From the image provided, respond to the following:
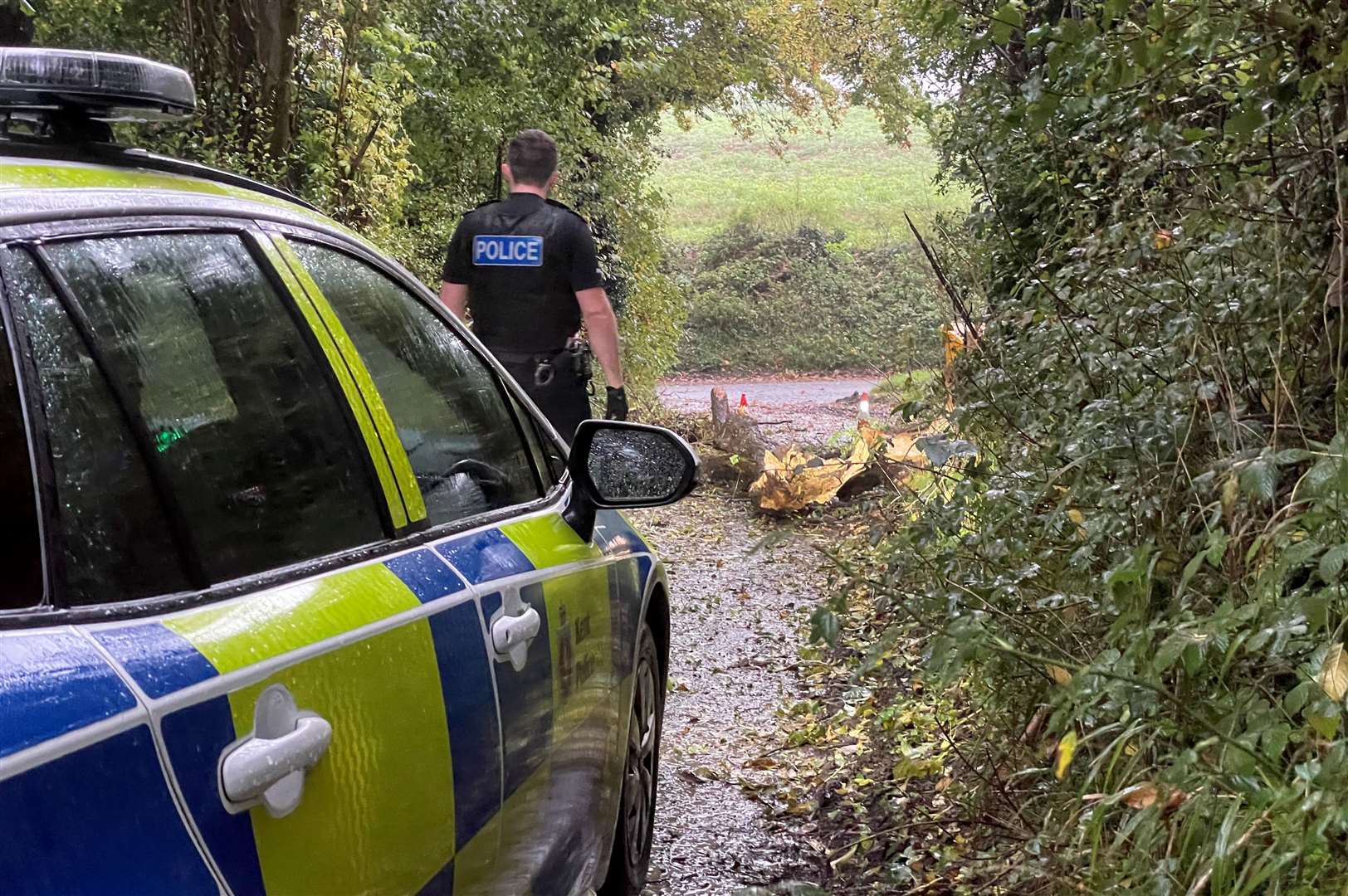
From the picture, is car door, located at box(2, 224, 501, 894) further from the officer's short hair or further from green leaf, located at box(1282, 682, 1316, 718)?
the officer's short hair

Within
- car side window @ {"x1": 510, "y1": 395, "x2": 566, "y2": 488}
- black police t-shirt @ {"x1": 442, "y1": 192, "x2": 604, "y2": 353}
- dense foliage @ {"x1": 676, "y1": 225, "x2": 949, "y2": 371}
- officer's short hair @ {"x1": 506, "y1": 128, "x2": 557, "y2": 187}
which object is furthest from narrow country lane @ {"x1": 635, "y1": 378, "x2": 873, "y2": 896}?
dense foliage @ {"x1": 676, "y1": 225, "x2": 949, "y2": 371}

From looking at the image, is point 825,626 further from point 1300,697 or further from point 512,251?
point 512,251

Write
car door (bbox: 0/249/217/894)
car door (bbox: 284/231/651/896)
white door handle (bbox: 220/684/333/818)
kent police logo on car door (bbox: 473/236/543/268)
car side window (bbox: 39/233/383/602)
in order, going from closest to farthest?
car door (bbox: 0/249/217/894) < white door handle (bbox: 220/684/333/818) < car side window (bbox: 39/233/383/602) < car door (bbox: 284/231/651/896) < kent police logo on car door (bbox: 473/236/543/268)

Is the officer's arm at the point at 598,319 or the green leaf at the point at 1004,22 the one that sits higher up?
the green leaf at the point at 1004,22

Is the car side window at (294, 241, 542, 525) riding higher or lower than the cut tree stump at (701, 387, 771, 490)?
higher

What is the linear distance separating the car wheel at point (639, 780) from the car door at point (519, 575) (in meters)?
0.31

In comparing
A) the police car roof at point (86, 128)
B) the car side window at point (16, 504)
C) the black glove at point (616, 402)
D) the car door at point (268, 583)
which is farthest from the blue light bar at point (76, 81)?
the black glove at point (616, 402)

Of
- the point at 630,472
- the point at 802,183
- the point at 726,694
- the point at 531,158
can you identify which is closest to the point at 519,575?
the point at 630,472

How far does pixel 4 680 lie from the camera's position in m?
1.29

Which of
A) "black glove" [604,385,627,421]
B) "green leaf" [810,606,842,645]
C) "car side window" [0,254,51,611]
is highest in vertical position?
"car side window" [0,254,51,611]

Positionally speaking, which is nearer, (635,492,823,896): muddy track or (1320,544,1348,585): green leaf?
(1320,544,1348,585): green leaf

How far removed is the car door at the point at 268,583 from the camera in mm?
1505

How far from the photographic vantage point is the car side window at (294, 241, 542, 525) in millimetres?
2375

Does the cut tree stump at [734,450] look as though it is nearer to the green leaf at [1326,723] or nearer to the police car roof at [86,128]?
the green leaf at [1326,723]
